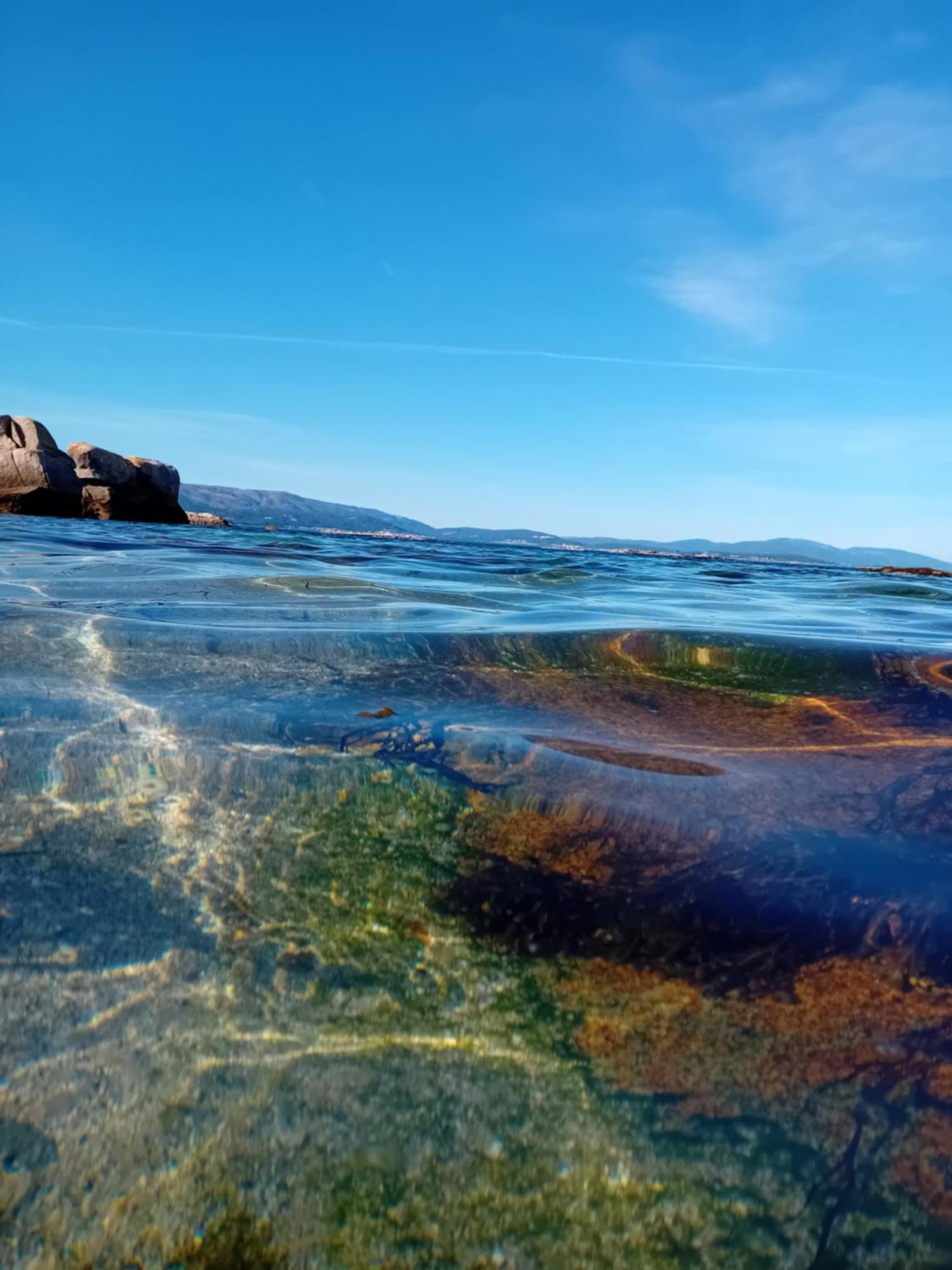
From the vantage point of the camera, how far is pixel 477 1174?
27.5 inches

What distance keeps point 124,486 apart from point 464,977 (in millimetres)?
29121

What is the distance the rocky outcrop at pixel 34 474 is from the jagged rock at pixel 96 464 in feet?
1.75

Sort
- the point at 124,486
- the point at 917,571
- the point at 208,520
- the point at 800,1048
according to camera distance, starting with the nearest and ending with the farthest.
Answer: the point at 800,1048 → the point at 917,571 → the point at 124,486 → the point at 208,520

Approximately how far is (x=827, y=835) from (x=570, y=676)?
42.3 inches

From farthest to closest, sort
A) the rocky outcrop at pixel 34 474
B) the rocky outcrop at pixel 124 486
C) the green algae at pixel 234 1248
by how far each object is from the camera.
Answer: the rocky outcrop at pixel 124 486 → the rocky outcrop at pixel 34 474 → the green algae at pixel 234 1248

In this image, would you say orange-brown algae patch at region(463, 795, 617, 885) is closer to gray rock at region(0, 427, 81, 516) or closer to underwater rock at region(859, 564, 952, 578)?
underwater rock at region(859, 564, 952, 578)

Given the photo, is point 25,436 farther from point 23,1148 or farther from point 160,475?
point 23,1148

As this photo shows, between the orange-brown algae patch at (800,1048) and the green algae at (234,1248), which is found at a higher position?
the orange-brown algae patch at (800,1048)

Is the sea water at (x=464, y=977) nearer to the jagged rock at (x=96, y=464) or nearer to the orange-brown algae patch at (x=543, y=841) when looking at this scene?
the orange-brown algae patch at (x=543, y=841)

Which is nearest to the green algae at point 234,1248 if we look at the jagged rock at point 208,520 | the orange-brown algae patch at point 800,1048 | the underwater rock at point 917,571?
the orange-brown algae patch at point 800,1048

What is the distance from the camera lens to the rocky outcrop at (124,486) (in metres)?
25.3

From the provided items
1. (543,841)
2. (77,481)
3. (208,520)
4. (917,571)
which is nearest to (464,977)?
(543,841)

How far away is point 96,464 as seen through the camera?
25.8 m

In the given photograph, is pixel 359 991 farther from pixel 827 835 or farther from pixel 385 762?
pixel 827 835
